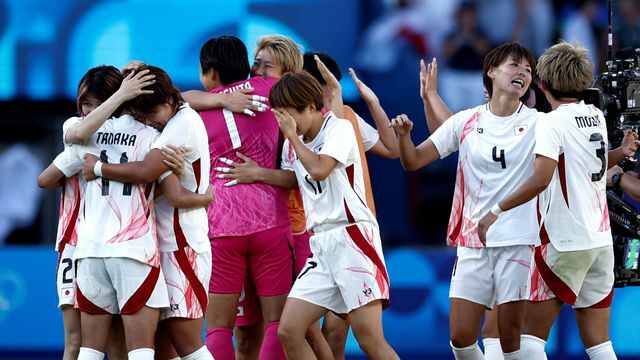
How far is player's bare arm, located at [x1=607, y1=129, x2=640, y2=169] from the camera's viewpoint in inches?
316

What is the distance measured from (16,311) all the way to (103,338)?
5.68m

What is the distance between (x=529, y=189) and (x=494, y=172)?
57 cm

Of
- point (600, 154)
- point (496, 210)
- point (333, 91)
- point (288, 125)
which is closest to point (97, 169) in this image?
point (288, 125)

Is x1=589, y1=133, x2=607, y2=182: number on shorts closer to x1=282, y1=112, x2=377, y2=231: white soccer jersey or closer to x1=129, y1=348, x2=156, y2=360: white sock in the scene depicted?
x1=282, y1=112, x2=377, y2=231: white soccer jersey

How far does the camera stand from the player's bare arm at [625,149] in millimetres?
8031

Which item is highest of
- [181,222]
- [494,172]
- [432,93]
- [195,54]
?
[195,54]

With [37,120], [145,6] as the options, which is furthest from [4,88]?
[145,6]

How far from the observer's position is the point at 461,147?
323 inches

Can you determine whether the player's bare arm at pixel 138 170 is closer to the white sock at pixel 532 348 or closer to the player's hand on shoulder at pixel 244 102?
the player's hand on shoulder at pixel 244 102

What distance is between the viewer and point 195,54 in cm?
1267

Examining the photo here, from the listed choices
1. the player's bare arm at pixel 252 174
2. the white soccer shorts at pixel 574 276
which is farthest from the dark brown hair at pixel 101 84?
the white soccer shorts at pixel 574 276

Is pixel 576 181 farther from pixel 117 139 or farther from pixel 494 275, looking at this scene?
pixel 117 139

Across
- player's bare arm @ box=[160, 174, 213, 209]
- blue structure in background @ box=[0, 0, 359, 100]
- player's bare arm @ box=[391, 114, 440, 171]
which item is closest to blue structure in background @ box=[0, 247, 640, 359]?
blue structure in background @ box=[0, 0, 359, 100]

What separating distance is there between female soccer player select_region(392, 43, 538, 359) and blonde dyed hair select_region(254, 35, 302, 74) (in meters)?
0.86
